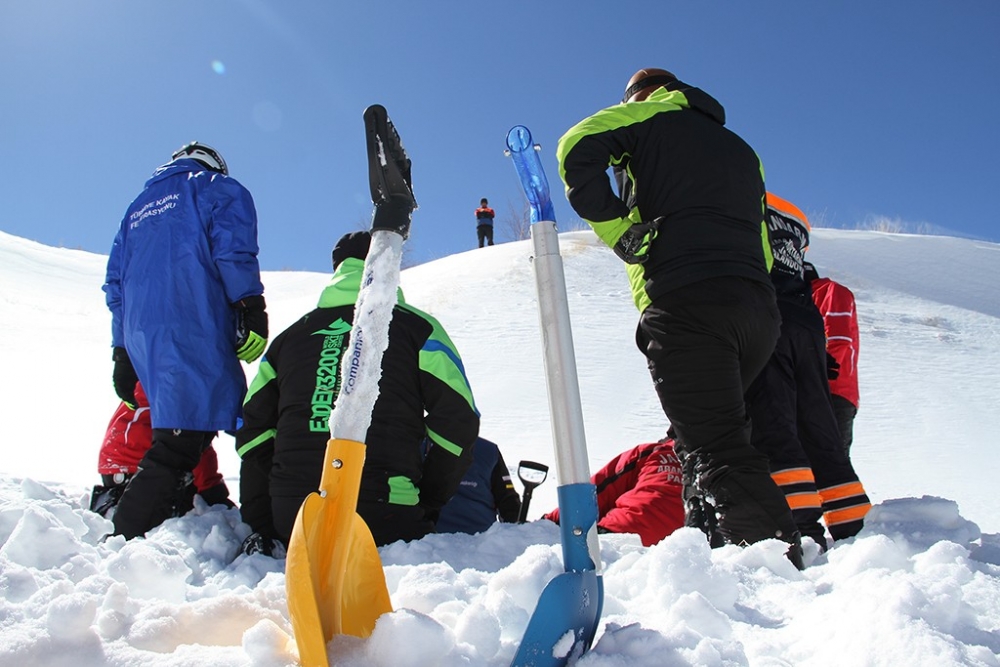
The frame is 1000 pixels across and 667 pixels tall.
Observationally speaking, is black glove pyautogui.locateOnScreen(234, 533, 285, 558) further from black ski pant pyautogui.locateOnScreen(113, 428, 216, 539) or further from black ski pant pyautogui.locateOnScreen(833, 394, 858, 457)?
black ski pant pyautogui.locateOnScreen(833, 394, 858, 457)

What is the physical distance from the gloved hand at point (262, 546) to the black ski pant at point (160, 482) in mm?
511

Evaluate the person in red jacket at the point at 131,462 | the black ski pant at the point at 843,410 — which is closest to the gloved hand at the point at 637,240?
the black ski pant at the point at 843,410

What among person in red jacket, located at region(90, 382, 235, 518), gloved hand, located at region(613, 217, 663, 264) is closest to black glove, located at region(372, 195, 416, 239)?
gloved hand, located at region(613, 217, 663, 264)

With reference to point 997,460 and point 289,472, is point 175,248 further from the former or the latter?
point 997,460

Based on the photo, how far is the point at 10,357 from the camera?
8.77 metres

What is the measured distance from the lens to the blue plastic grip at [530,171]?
1201 mm

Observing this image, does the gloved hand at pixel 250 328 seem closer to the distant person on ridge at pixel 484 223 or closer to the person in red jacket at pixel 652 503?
the person in red jacket at pixel 652 503

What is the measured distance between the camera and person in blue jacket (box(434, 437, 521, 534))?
9.29ft

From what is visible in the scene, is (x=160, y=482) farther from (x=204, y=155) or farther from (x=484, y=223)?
(x=484, y=223)

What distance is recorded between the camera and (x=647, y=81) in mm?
2564

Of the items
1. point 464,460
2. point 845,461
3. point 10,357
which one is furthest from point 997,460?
point 10,357

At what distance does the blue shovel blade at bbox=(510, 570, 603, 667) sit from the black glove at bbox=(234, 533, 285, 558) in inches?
56.3

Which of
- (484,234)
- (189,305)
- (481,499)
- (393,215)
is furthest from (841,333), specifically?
(484,234)

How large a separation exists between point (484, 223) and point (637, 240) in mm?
16113
